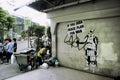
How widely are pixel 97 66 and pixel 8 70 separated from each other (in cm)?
477

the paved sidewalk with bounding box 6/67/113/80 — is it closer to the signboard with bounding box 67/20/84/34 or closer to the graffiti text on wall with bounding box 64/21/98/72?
the graffiti text on wall with bounding box 64/21/98/72

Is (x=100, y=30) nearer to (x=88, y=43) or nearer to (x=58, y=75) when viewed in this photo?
(x=88, y=43)

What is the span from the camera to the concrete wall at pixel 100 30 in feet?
24.5

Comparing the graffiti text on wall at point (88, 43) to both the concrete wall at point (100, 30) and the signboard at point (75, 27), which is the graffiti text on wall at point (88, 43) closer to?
the signboard at point (75, 27)

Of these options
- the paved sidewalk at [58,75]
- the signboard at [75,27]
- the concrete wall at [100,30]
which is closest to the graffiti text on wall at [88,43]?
the signboard at [75,27]

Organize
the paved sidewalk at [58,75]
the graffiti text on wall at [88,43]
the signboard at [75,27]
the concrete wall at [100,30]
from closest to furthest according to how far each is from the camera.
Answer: the concrete wall at [100,30] → the paved sidewalk at [58,75] → the graffiti text on wall at [88,43] → the signboard at [75,27]

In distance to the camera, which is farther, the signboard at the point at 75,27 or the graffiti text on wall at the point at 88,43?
the signboard at the point at 75,27

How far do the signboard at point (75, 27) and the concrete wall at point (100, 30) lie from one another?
0.18m

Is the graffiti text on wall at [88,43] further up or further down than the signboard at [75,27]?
further down

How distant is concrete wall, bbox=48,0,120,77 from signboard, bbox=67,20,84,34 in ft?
0.59

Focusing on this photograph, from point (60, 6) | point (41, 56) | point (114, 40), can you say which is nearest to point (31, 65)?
point (41, 56)

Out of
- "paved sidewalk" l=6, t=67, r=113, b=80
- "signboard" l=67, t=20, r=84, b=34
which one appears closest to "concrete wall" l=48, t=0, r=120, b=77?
"signboard" l=67, t=20, r=84, b=34

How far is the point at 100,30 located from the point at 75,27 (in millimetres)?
1577

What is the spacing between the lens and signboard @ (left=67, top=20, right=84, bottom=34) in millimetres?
8961
